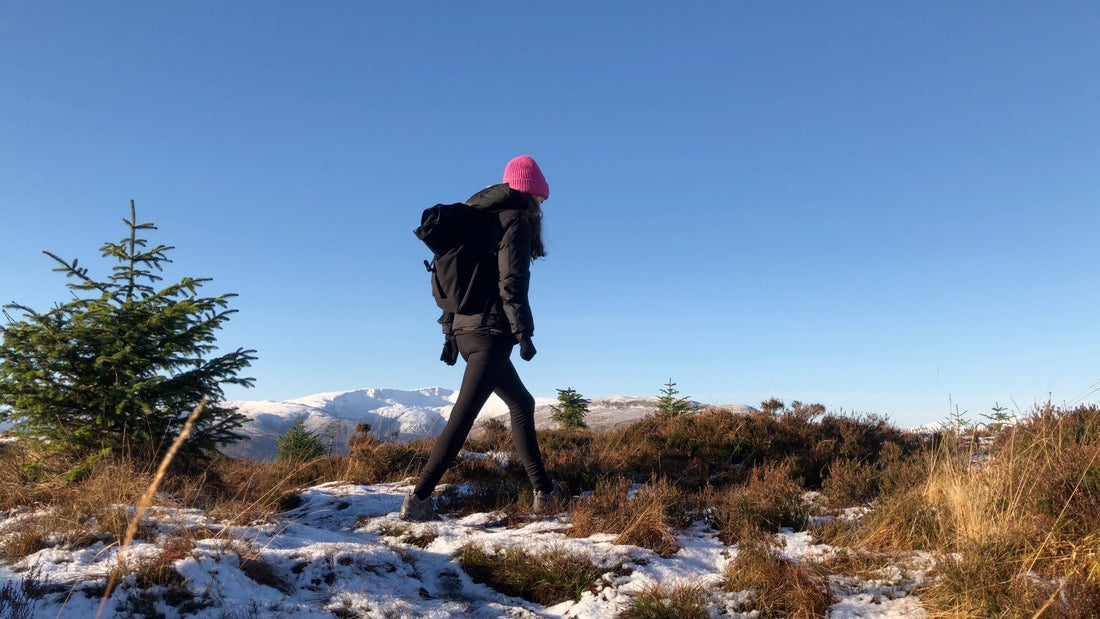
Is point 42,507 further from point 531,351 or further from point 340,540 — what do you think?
point 531,351

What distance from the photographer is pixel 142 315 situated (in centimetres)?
603

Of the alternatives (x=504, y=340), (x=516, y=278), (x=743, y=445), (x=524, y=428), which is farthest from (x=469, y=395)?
(x=743, y=445)

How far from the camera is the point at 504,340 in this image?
455cm

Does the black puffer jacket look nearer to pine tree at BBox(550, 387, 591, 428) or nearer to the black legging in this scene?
the black legging

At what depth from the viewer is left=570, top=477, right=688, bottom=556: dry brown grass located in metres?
4.02

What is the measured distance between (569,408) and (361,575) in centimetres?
1151

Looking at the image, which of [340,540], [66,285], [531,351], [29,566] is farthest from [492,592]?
[66,285]

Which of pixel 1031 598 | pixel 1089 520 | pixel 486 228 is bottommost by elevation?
pixel 1031 598

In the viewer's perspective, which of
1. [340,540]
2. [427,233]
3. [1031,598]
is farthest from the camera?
[427,233]

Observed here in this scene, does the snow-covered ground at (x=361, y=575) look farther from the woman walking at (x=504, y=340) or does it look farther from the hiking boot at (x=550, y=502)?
the woman walking at (x=504, y=340)

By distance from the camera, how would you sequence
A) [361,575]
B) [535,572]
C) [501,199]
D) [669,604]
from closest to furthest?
1. [669,604]
2. [361,575]
3. [535,572]
4. [501,199]

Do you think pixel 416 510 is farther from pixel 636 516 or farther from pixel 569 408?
pixel 569 408

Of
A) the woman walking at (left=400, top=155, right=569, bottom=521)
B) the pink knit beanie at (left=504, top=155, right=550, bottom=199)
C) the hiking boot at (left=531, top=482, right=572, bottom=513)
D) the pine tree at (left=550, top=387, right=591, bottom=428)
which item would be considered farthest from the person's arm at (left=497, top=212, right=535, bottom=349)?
the pine tree at (left=550, top=387, right=591, bottom=428)

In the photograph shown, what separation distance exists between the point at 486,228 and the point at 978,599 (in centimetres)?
358
